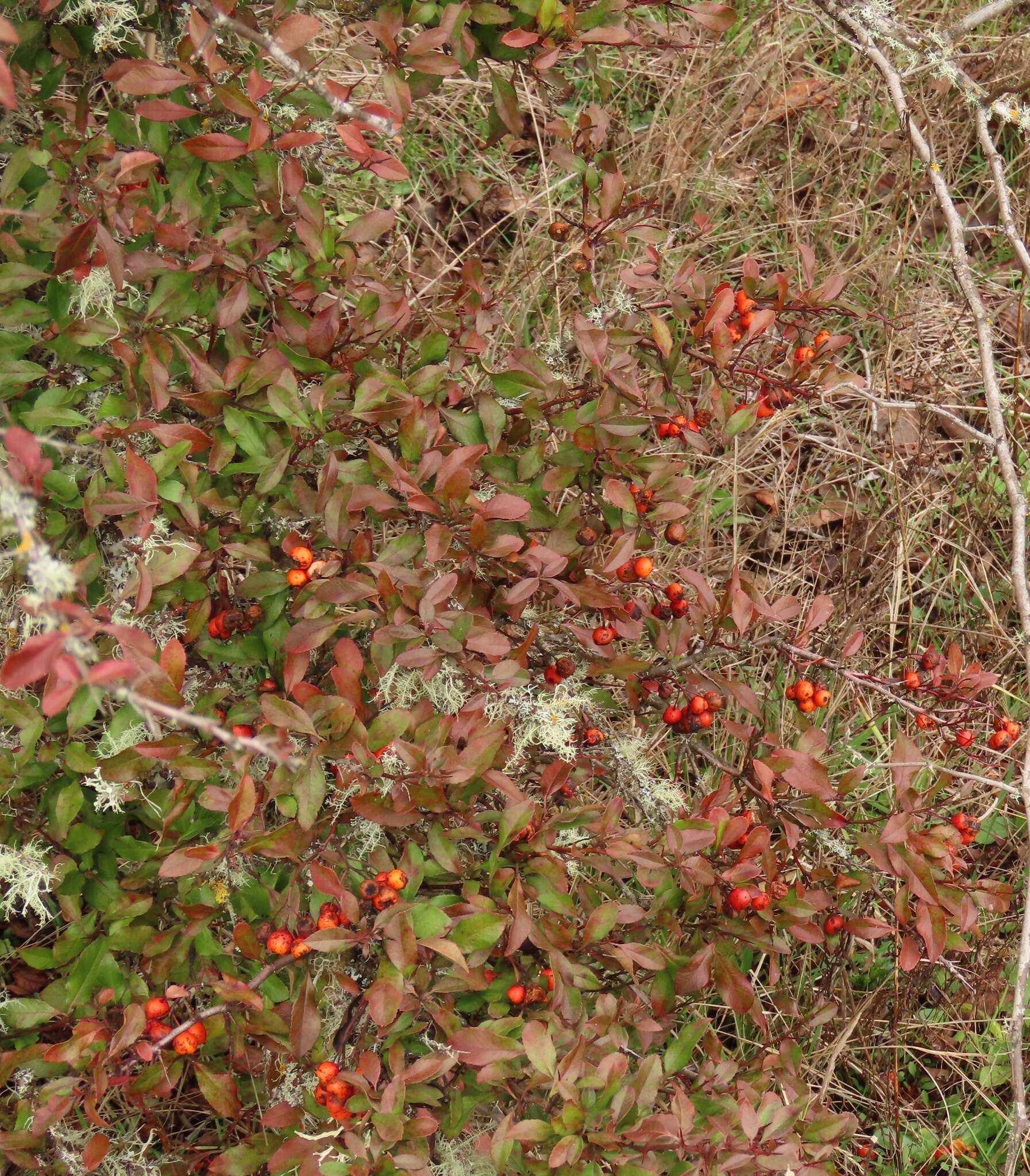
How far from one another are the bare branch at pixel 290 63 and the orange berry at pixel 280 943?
3.22 ft

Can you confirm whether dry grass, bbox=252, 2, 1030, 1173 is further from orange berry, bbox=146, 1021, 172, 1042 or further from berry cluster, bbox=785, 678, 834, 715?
orange berry, bbox=146, 1021, 172, 1042

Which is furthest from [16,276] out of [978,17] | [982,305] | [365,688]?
[978,17]

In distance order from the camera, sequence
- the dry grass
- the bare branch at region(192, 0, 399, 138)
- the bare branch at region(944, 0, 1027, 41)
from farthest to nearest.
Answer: the dry grass < the bare branch at region(944, 0, 1027, 41) < the bare branch at region(192, 0, 399, 138)

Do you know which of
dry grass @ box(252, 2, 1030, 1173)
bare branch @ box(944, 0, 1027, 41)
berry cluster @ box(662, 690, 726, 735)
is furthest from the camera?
dry grass @ box(252, 2, 1030, 1173)

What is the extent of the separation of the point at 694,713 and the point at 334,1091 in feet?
2.63

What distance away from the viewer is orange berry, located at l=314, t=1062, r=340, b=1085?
1328 mm

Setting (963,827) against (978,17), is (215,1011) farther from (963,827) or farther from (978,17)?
(978,17)

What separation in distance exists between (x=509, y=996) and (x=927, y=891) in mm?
651

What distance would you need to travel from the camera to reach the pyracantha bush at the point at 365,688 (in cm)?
143

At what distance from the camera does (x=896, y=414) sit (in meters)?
3.13

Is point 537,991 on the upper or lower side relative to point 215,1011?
lower

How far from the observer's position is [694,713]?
5.87 ft

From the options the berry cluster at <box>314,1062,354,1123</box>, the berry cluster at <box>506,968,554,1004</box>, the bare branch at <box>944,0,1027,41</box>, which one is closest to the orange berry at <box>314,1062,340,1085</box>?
the berry cluster at <box>314,1062,354,1123</box>

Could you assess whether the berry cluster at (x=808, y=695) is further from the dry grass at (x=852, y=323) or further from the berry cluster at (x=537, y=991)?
the dry grass at (x=852, y=323)
